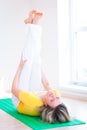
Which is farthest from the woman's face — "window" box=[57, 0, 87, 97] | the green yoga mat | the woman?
"window" box=[57, 0, 87, 97]

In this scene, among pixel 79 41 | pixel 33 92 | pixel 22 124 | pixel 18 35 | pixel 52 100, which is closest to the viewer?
pixel 22 124

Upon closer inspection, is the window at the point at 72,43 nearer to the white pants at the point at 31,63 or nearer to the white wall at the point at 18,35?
the white wall at the point at 18,35

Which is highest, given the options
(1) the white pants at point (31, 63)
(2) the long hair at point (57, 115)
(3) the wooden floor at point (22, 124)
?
(1) the white pants at point (31, 63)

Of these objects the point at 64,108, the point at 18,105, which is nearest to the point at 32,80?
the point at 18,105

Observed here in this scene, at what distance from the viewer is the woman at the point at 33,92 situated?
1.58m

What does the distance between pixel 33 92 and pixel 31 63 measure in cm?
21

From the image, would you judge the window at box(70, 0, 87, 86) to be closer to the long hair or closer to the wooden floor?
the wooden floor

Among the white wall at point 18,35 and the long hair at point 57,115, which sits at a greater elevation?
the white wall at point 18,35

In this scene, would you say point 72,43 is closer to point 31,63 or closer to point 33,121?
point 31,63

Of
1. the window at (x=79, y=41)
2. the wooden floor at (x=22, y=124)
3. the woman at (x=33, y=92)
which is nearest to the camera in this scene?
the wooden floor at (x=22, y=124)

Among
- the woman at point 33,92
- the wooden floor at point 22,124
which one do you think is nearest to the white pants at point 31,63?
the woman at point 33,92

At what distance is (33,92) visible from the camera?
6.31 ft

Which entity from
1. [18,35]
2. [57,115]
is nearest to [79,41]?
[18,35]

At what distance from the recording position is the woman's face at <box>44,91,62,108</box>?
1.63 meters
